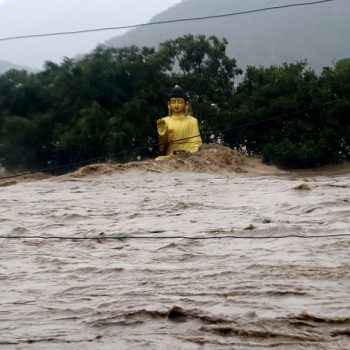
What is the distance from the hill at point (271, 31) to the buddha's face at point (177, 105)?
3016 cm

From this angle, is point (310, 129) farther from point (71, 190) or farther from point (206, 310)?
point (206, 310)

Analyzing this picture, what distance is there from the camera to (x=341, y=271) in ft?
21.0

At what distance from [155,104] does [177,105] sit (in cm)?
318

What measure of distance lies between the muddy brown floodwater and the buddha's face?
394cm

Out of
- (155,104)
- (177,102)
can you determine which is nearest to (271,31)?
(155,104)

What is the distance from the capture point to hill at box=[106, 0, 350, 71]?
4925cm

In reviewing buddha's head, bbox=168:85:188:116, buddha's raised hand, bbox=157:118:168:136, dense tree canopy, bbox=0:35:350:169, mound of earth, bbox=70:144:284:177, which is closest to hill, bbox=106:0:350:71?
dense tree canopy, bbox=0:35:350:169

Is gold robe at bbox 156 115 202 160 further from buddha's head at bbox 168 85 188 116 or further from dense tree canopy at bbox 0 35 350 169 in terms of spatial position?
dense tree canopy at bbox 0 35 350 169

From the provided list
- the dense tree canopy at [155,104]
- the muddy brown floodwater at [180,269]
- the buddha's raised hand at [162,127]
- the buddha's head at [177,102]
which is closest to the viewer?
the muddy brown floodwater at [180,269]

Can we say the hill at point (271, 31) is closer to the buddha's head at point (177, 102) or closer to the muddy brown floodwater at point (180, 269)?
the buddha's head at point (177, 102)

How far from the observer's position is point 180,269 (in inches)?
271

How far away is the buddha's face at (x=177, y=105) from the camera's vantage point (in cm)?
1591

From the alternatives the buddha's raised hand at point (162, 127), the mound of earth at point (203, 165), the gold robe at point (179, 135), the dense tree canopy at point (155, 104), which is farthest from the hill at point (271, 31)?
the buddha's raised hand at point (162, 127)

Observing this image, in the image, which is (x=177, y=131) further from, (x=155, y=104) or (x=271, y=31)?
(x=271, y=31)
